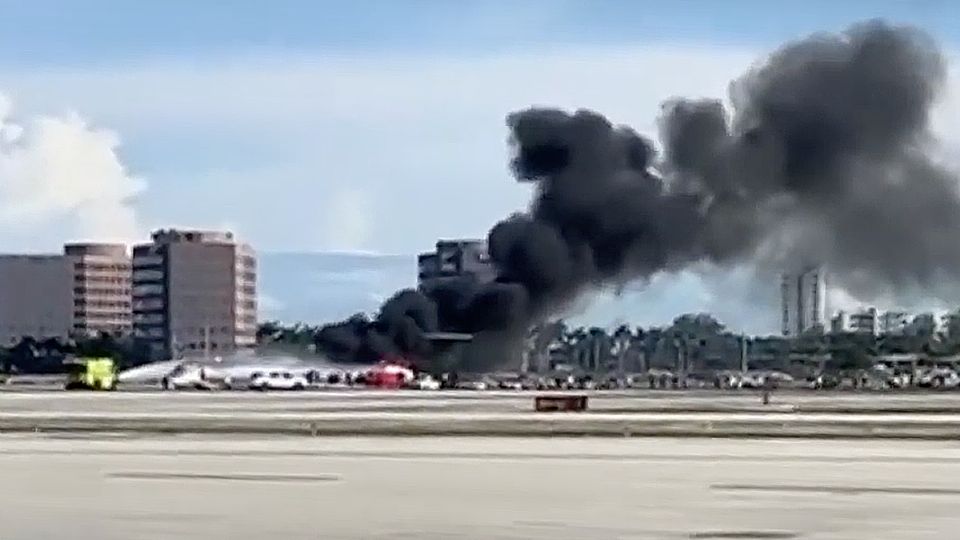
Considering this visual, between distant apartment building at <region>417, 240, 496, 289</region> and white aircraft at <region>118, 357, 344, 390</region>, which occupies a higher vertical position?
distant apartment building at <region>417, 240, 496, 289</region>

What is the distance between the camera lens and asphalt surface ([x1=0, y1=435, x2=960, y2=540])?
23.8 m

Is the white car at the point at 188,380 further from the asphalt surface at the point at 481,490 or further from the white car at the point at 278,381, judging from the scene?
the asphalt surface at the point at 481,490

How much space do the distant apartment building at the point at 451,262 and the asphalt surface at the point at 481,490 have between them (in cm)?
11419

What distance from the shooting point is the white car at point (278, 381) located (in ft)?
393

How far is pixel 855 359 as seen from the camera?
7500 inches

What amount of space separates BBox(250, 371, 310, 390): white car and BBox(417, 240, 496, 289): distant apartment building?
30.4 metres

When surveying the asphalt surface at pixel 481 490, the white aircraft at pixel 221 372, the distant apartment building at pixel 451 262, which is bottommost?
the asphalt surface at pixel 481 490

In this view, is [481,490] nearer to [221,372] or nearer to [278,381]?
[278,381]

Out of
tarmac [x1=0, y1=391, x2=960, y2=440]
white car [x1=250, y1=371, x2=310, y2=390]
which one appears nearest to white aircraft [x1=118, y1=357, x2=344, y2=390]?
white car [x1=250, y1=371, x2=310, y2=390]

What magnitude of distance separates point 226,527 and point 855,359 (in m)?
172

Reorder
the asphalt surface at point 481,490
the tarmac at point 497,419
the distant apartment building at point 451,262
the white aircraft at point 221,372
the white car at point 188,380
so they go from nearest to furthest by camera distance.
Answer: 1. the asphalt surface at point 481,490
2. the tarmac at point 497,419
3. the white car at point 188,380
4. the white aircraft at point 221,372
5. the distant apartment building at point 451,262

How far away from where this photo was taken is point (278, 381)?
122m

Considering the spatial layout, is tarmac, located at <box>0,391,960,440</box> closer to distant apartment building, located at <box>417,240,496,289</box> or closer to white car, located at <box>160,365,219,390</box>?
white car, located at <box>160,365,219,390</box>

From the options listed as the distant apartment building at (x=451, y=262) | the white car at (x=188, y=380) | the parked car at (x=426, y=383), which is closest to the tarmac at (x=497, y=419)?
the parked car at (x=426, y=383)
